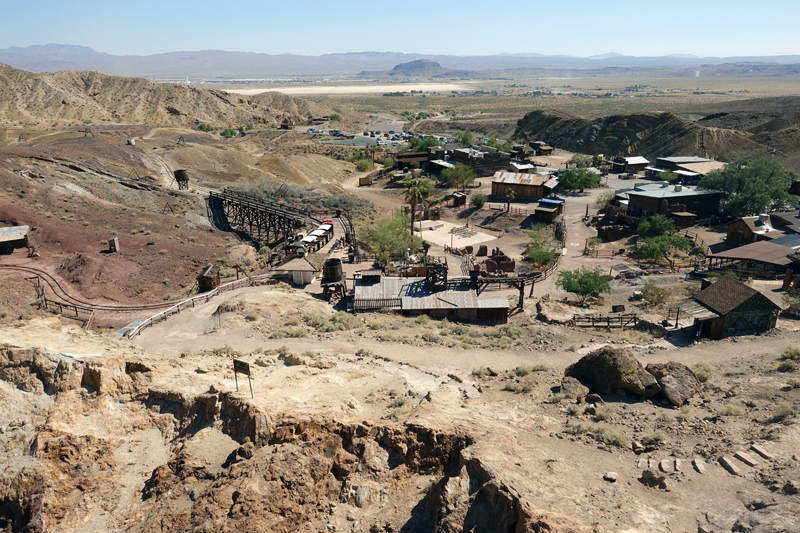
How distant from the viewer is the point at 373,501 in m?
12.3

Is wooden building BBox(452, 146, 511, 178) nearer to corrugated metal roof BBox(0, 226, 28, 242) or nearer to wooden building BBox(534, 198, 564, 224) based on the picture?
wooden building BBox(534, 198, 564, 224)

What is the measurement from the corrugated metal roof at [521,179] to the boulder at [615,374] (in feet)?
175

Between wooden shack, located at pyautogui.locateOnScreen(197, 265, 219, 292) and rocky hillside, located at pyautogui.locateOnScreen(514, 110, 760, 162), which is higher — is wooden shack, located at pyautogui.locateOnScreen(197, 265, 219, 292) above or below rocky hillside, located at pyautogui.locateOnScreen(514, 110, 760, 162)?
below

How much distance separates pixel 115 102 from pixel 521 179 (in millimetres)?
111765

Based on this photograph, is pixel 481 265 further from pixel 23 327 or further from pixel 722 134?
pixel 722 134

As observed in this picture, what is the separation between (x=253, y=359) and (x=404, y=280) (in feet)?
51.6

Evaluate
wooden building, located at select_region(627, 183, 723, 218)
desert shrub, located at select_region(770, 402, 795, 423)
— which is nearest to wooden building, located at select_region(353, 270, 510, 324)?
desert shrub, located at select_region(770, 402, 795, 423)

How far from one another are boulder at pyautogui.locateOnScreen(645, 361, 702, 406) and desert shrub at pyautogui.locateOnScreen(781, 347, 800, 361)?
581cm

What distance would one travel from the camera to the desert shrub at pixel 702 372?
69.9ft

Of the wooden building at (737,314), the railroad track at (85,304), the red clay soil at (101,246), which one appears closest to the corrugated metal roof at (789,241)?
the wooden building at (737,314)

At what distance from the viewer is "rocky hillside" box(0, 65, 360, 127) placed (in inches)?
4619

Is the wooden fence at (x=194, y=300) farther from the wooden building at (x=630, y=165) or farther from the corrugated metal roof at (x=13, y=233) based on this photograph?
the wooden building at (x=630, y=165)

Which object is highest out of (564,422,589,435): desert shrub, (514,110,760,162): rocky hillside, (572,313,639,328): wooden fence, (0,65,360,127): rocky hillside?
(0,65,360,127): rocky hillside

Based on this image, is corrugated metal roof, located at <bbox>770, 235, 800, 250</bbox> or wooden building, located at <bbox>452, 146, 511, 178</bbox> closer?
corrugated metal roof, located at <bbox>770, 235, 800, 250</bbox>
